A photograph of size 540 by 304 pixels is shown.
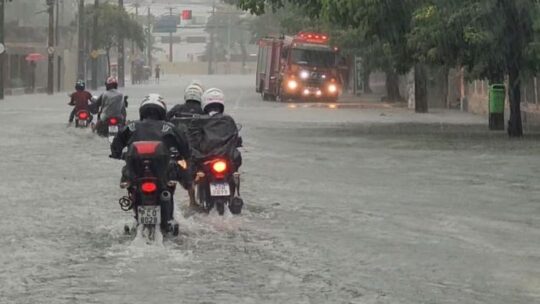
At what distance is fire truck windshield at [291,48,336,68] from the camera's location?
50.5m

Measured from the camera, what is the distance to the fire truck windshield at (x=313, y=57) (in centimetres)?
5047

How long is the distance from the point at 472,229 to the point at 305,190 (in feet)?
12.6

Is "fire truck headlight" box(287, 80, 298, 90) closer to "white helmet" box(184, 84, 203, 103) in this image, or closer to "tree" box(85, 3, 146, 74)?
"tree" box(85, 3, 146, 74)

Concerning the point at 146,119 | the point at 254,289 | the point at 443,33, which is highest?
the point at 443,33

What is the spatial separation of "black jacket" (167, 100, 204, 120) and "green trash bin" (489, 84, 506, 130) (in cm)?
1587

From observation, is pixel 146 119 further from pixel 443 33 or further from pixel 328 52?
pixel 328 52

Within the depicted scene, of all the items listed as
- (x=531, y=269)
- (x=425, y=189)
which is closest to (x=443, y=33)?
(x=425, y=189)

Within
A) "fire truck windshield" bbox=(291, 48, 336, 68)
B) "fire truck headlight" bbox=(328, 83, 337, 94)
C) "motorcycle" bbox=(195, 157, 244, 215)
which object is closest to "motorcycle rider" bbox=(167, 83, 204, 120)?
"motorcycle" bbox=(195, 157, 244, 215)

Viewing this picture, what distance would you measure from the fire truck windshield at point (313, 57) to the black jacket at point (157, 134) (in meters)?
40.5

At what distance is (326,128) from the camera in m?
28.9

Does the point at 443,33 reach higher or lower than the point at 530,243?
higher

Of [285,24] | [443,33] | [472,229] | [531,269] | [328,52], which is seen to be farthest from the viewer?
[285,24]

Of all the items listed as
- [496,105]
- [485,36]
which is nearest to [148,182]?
[485,36]

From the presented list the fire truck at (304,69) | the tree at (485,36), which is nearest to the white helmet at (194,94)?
the tree at (485,36)
